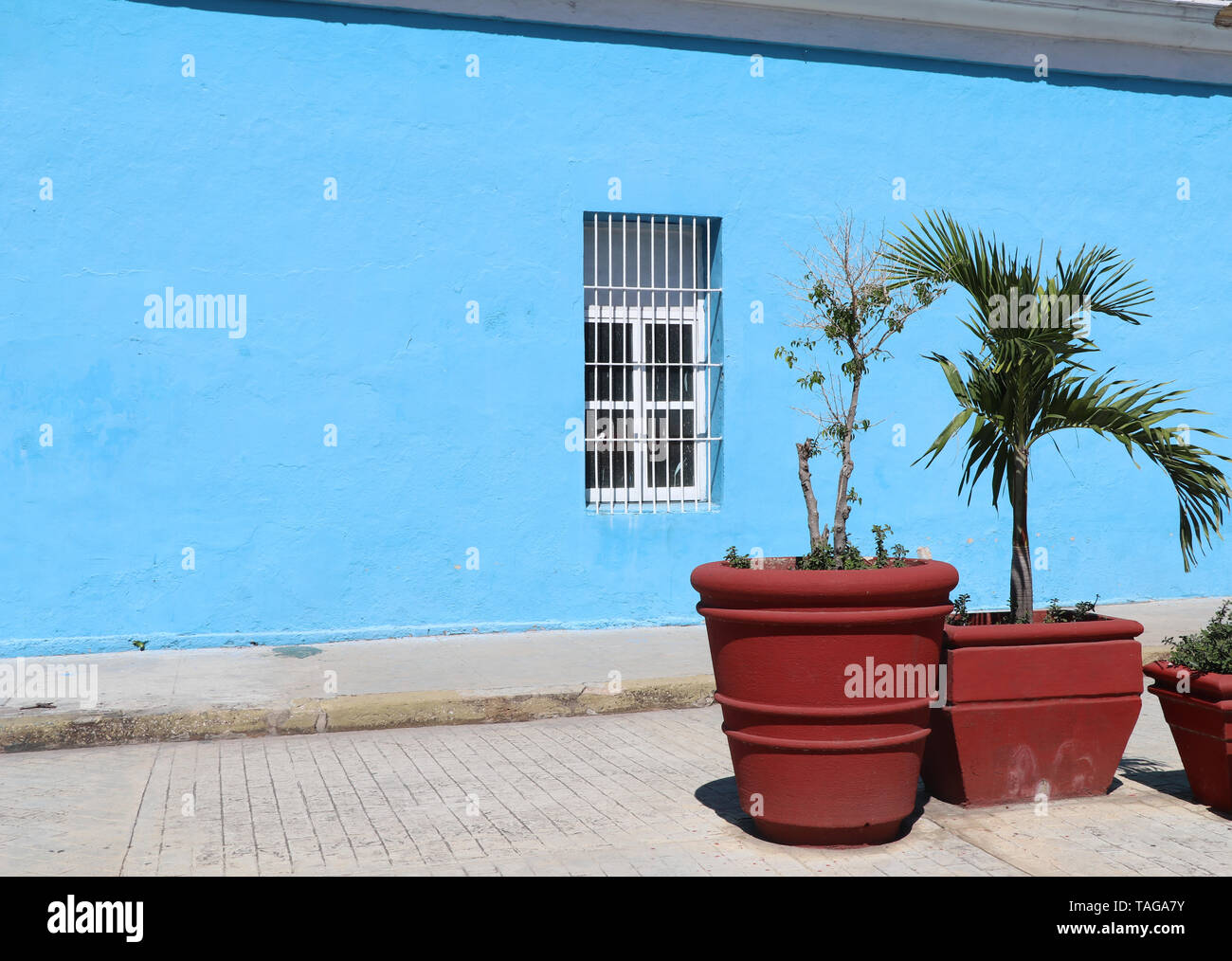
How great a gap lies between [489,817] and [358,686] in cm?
234

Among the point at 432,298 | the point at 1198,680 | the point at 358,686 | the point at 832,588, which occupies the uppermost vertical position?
the point at 432,298

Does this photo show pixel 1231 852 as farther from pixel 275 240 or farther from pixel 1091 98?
pixel 1091 98

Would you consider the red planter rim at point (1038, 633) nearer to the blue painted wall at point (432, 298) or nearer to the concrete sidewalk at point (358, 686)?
the concrete sidewalk at point (358, 686)

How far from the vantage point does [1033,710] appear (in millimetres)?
4762

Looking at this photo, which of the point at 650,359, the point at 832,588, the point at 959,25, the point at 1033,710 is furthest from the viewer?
the point at 959,25

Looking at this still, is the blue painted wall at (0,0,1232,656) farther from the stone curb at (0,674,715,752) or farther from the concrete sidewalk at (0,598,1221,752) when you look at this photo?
the stone curb at (0,674,715,752)

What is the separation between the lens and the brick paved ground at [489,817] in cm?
420

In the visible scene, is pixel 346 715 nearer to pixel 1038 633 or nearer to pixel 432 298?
pixel 432 298

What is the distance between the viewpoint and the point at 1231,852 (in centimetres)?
424

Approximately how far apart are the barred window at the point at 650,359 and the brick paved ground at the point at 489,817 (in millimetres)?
3394

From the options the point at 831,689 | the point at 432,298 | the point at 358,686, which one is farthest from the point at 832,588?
the point at 432,298

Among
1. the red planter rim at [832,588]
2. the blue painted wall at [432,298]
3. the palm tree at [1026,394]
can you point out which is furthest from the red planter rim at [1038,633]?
the blue painted wall at [432,298]

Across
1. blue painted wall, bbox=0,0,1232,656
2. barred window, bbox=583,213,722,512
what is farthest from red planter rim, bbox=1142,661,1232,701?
barred window, bbox=583,213,722,512
